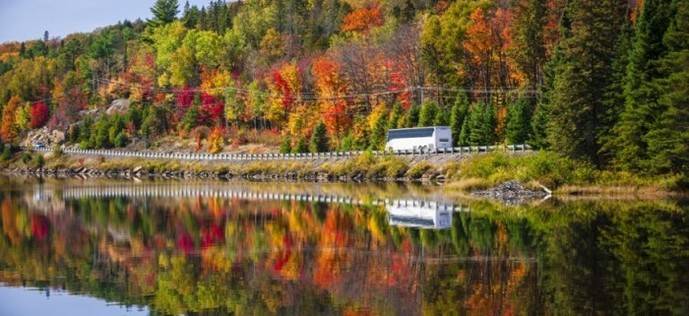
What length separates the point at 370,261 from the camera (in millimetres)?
28688

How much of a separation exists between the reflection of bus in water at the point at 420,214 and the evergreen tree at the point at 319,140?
43.8 metres

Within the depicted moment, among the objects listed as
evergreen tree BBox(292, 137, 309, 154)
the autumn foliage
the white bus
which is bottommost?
evergreen tree BBox(292, 137, 309, 154)

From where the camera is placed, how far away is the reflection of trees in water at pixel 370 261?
72.0ft

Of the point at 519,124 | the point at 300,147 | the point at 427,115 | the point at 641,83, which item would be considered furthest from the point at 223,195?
the point at 300,147

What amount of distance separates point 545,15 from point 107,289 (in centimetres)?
5928

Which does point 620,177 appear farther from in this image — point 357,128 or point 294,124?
point 294,124

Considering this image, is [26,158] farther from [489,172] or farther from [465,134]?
[489,172]

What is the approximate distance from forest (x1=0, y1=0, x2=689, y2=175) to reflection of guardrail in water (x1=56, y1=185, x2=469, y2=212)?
1029 centimetres

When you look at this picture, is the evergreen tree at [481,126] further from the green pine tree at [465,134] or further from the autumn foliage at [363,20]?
the autumn foliage at [363,20]

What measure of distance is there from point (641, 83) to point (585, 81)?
3.64 meters

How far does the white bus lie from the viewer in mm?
78875

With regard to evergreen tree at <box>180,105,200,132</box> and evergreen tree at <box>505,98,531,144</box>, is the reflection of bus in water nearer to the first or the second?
evergreen tree at <box>505,98,531,144</box>

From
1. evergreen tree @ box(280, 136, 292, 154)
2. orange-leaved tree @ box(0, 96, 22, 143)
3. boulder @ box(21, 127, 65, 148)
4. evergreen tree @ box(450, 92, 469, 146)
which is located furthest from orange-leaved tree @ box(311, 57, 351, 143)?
orange-leaved tree @ box(0, 96, 22, 143)

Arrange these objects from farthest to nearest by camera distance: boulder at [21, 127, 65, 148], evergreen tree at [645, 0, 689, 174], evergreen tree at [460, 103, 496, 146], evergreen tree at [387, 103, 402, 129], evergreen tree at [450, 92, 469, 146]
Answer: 1. boulder at [21, 127, 65, 148]
2. evergreen tree at [387, 103, 402, 129]
3. evergreen tree at [450, 92, 469, 146]
4. evergreen tree at [460, 103, 496, 146]
5. evergreen tree at [645, 0, 689, 174]
